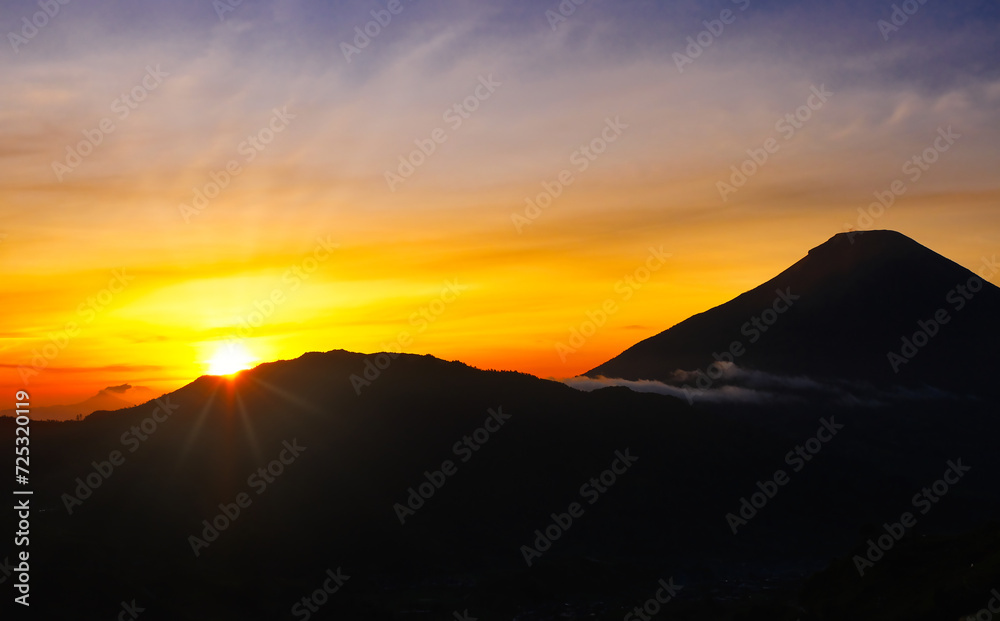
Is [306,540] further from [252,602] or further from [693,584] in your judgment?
[693,584]

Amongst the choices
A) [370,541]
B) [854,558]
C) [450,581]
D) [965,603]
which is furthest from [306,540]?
[965,603]

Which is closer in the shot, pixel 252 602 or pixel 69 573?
pixel 69 573

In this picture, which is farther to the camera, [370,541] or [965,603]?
[370,541]

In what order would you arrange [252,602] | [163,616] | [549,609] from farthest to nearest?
[549,609]
[252,602]
[163,616]

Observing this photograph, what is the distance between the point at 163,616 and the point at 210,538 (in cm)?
5187

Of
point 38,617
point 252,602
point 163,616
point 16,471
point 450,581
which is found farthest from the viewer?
point 16,471

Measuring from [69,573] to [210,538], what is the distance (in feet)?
164

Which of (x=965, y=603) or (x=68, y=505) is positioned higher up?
(x=68, y=505)

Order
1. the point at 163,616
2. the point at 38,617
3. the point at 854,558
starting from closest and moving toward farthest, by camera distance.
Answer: the point at 854,558
the point at 38,617
the point at 163,616

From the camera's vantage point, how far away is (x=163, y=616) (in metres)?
136

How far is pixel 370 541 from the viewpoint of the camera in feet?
655

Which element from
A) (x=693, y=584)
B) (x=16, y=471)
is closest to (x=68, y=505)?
(x=16, y=471)

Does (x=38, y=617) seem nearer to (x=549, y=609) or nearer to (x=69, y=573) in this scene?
(x=69, y=573)

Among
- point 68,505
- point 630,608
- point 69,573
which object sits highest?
point 68,505
